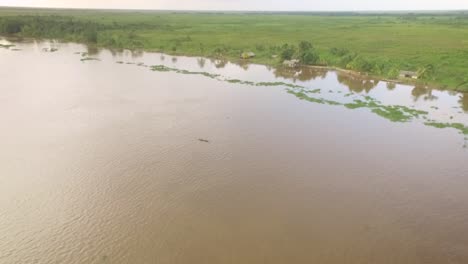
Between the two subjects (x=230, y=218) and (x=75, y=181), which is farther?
(x=75, y=181)

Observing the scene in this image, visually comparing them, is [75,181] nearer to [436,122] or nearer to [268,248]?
[268,248]

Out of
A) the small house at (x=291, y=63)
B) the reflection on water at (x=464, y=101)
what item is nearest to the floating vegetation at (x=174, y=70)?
the small house at (x=291, y=63)

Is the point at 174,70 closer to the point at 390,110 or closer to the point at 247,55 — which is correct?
the point at 247,55

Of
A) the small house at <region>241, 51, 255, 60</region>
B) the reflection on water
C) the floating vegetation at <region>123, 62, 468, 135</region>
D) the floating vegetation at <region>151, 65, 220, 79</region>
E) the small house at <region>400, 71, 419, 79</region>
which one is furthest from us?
the small house at <region>241, 51, 255, 60</region>

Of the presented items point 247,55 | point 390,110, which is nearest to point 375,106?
point 390,110

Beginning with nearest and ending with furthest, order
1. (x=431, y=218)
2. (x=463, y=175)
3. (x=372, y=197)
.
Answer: (x=431, y=218) → (x=372, y=197) → (x=463, y=175)

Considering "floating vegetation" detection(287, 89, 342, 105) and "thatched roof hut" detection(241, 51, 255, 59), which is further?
"thatched roof hut" detection(241, 51, 255, 59)

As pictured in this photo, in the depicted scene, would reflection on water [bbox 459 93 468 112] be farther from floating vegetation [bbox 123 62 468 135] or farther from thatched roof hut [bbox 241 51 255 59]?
thatched roof hut [bbox 241 51 255 59]

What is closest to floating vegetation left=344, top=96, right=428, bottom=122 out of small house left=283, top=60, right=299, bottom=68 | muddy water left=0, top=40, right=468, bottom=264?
muddy water left=0, top=40, right=468, bottom=264

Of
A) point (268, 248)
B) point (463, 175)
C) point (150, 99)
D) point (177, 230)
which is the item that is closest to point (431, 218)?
point (463, 175)
